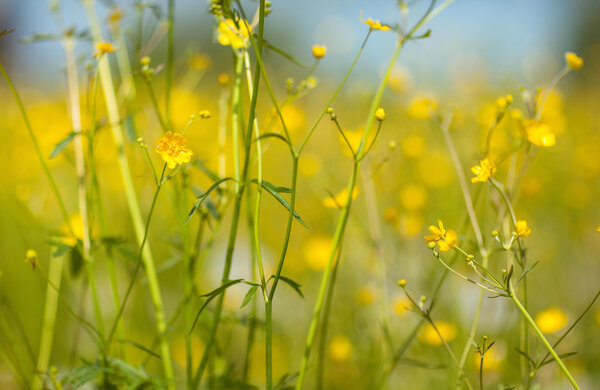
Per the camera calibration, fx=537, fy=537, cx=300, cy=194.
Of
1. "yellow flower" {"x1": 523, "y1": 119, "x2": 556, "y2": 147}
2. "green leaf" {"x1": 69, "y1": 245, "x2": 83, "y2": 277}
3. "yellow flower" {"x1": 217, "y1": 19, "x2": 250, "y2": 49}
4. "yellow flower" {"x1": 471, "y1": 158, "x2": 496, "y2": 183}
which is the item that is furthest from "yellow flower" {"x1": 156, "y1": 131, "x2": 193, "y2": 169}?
"yellow flower" {"x1": 523, "y1": 119, "x2": 556, "y2": 147}

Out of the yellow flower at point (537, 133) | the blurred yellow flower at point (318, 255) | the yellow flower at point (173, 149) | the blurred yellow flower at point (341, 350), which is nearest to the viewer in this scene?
the yellow flower at point (173, 149)

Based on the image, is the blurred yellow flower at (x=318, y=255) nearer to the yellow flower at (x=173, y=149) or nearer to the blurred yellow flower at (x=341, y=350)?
the blurred yellow flower at (x=341, y=350)

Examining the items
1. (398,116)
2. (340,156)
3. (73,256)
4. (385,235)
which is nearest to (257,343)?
(385,235)

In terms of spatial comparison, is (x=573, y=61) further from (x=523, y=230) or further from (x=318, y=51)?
(x=318, y=51)

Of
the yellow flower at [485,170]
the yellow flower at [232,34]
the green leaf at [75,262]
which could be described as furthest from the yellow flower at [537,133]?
the green leaf at [75,262]

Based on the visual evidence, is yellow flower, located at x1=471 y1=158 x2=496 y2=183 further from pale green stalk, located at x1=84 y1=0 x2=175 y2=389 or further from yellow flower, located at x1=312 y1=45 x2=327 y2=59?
pale green stalk, located at x1=84 y1=0 x2=175 y2=389
